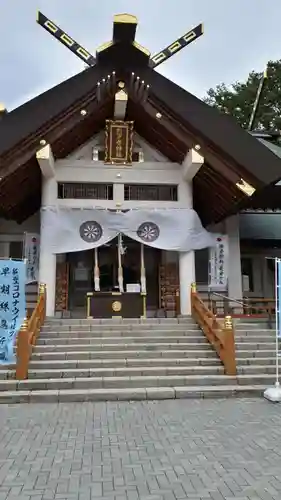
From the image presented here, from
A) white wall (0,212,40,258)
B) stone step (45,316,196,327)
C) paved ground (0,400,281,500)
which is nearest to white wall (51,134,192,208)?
white wall (0,212,40,258)

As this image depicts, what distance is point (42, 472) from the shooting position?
13.7 feet

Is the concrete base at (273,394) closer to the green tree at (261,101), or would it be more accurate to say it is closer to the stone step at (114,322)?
the stone step at (114,322)

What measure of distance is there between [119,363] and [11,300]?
235cm

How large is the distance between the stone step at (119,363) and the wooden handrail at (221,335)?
11.5 inches

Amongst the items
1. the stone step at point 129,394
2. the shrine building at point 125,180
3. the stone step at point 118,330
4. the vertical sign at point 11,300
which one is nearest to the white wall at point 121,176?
the shrine building at point 125,180

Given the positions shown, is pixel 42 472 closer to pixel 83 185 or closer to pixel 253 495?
pixel 253 495

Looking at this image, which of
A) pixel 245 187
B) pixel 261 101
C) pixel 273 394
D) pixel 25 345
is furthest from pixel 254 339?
pixel 261 101

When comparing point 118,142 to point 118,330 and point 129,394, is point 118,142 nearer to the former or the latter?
point 118,330

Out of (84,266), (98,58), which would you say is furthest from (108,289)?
(98,58)

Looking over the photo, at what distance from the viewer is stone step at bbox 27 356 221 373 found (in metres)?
8.17

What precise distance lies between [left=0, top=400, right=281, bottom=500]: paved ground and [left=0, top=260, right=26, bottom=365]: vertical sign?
1.72 m

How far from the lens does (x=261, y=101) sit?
86.5 ft

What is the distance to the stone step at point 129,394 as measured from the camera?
7.16 m

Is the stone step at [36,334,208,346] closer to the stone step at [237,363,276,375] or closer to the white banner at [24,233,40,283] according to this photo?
the stone step at [237,363,276,375]
